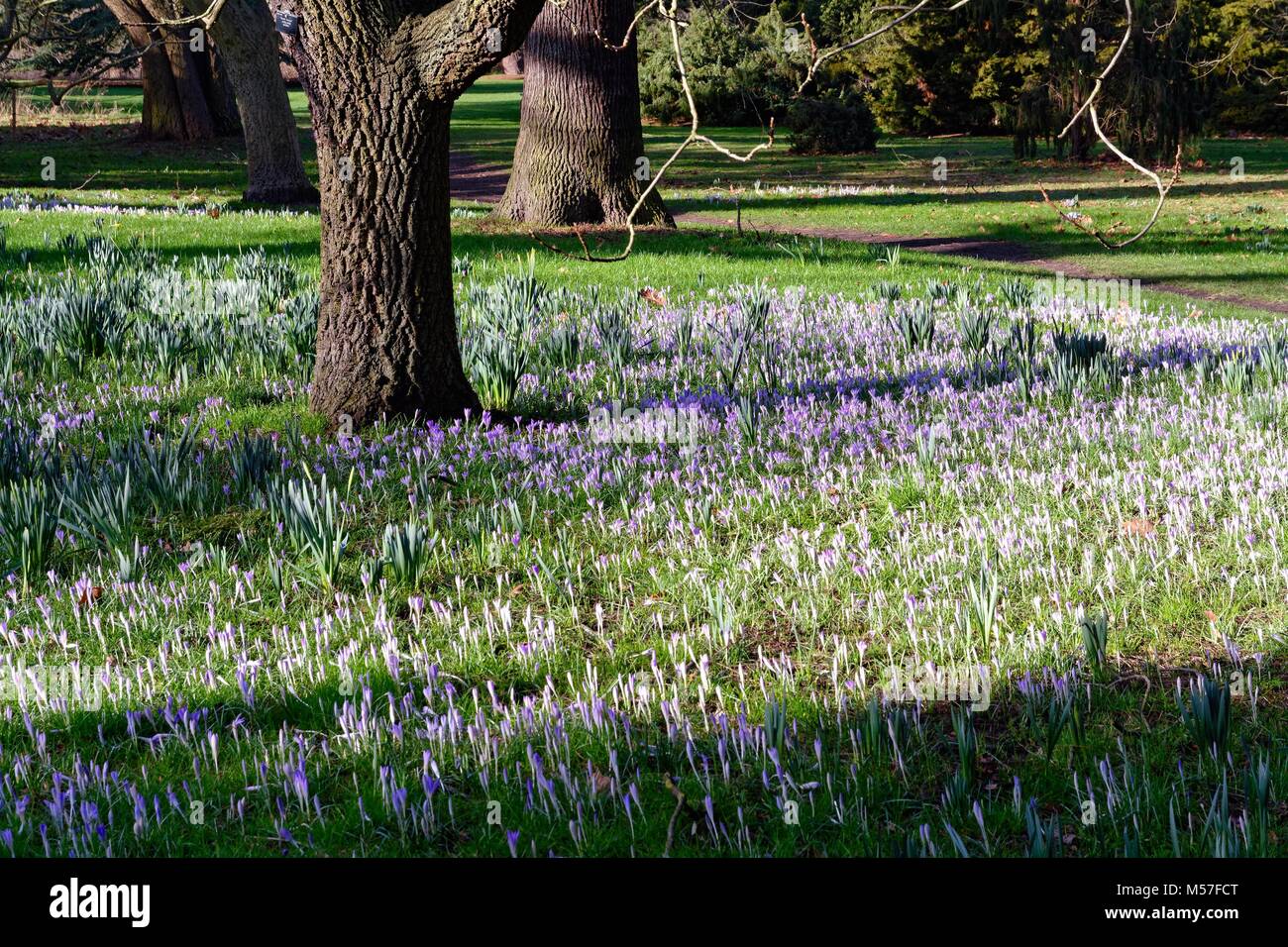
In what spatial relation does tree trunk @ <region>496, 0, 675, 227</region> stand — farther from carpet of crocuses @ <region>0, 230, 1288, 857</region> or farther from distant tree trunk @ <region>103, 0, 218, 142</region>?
distant tree trunk @ <region>103, 0, 218, 142</region>

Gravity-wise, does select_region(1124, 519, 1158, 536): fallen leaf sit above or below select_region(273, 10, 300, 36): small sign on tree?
below

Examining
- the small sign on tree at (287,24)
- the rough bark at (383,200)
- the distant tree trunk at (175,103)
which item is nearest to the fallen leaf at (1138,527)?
the rough bark at (383,200)

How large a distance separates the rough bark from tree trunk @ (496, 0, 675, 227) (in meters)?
7.64

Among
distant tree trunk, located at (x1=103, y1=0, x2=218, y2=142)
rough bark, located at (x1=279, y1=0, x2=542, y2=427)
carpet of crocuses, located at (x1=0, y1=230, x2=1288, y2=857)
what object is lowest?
carpet of crocuses, located at (x1=0, y1=230, x2=1288, y2=857)

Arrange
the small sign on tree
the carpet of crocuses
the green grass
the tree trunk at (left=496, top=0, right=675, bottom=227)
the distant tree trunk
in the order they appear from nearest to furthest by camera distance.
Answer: the carpet of crocuses < the small sign on tree < the green grass < the tree trunk at (left=496, top=0, right=675, bottom=227) < the distant tree trunk

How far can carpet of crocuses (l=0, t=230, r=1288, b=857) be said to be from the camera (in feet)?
8.87

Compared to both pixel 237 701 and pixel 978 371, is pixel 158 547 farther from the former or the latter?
pixel 978 371

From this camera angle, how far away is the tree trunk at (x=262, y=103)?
55.1ft

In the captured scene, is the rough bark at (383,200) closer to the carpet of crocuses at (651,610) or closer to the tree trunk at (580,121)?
the carpet of crocuses at (651,610)

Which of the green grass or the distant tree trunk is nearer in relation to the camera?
the green grass

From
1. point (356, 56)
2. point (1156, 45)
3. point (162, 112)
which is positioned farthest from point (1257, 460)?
point (162, 112)

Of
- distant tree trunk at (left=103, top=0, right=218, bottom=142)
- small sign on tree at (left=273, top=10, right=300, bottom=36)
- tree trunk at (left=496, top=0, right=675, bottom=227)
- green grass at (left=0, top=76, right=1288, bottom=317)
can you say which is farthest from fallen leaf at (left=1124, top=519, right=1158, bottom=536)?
distant tree trunk at (left=103, top=0, right=218, bottom=142)

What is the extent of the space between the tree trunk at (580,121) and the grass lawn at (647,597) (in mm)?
6366

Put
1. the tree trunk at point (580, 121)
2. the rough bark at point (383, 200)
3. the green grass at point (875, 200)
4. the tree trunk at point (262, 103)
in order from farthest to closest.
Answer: the tree trunk at point (262, 103) → the tree trunk at point (580, 121) → the green grass at point (875, 200) → the rough bark at point (383, 200)
